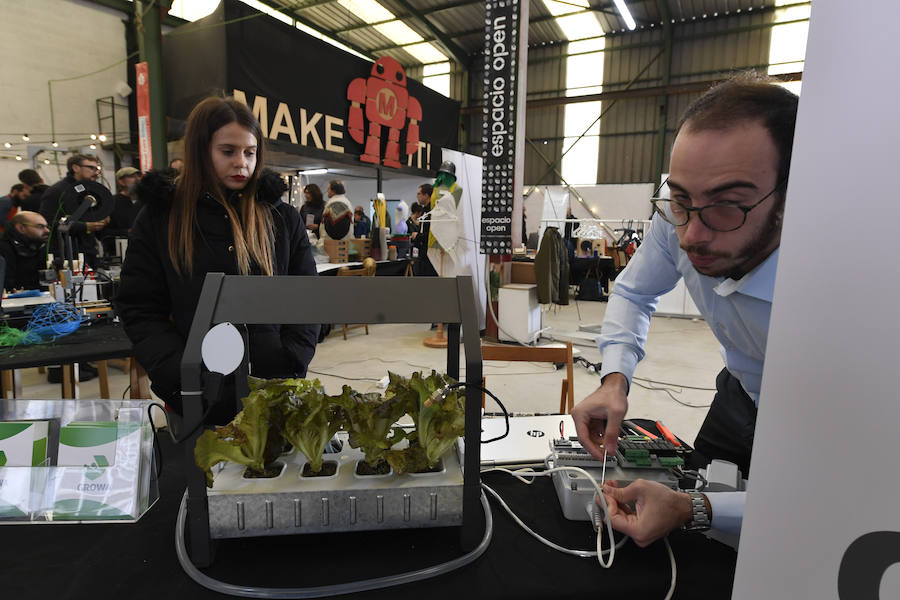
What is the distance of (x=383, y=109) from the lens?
332 inches

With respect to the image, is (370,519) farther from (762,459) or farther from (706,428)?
(706,428)

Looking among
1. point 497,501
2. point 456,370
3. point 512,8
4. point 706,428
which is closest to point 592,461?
point 497,501

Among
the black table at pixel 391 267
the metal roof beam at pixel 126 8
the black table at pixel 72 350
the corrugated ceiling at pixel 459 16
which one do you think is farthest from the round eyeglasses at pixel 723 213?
the corrugated ceiling at pixel 459 16

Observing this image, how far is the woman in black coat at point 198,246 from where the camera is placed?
1.37 metres

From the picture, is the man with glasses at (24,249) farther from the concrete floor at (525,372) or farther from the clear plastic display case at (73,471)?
the clear plastic display case at (73,471)

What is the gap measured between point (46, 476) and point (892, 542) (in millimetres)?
1066

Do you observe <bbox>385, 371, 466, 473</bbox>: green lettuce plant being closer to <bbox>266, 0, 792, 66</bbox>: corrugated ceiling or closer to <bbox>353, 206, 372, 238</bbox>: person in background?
<bbox>353, 206, 372, 238</bbox>: person in background

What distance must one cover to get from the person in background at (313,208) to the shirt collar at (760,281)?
214 inches

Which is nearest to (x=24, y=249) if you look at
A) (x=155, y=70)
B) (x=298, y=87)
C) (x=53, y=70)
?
(x=155, y=70)

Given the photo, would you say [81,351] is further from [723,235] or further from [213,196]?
[723,235]

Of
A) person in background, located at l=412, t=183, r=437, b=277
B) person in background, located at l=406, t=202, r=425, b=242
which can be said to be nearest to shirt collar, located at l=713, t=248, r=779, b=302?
person in background, located at l=412, t=183, r=437, b=277

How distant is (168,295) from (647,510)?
1355 mm

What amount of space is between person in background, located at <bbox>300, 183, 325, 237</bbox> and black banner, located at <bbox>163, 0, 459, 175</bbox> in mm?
1230

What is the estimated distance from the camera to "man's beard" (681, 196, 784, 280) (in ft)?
2.83
